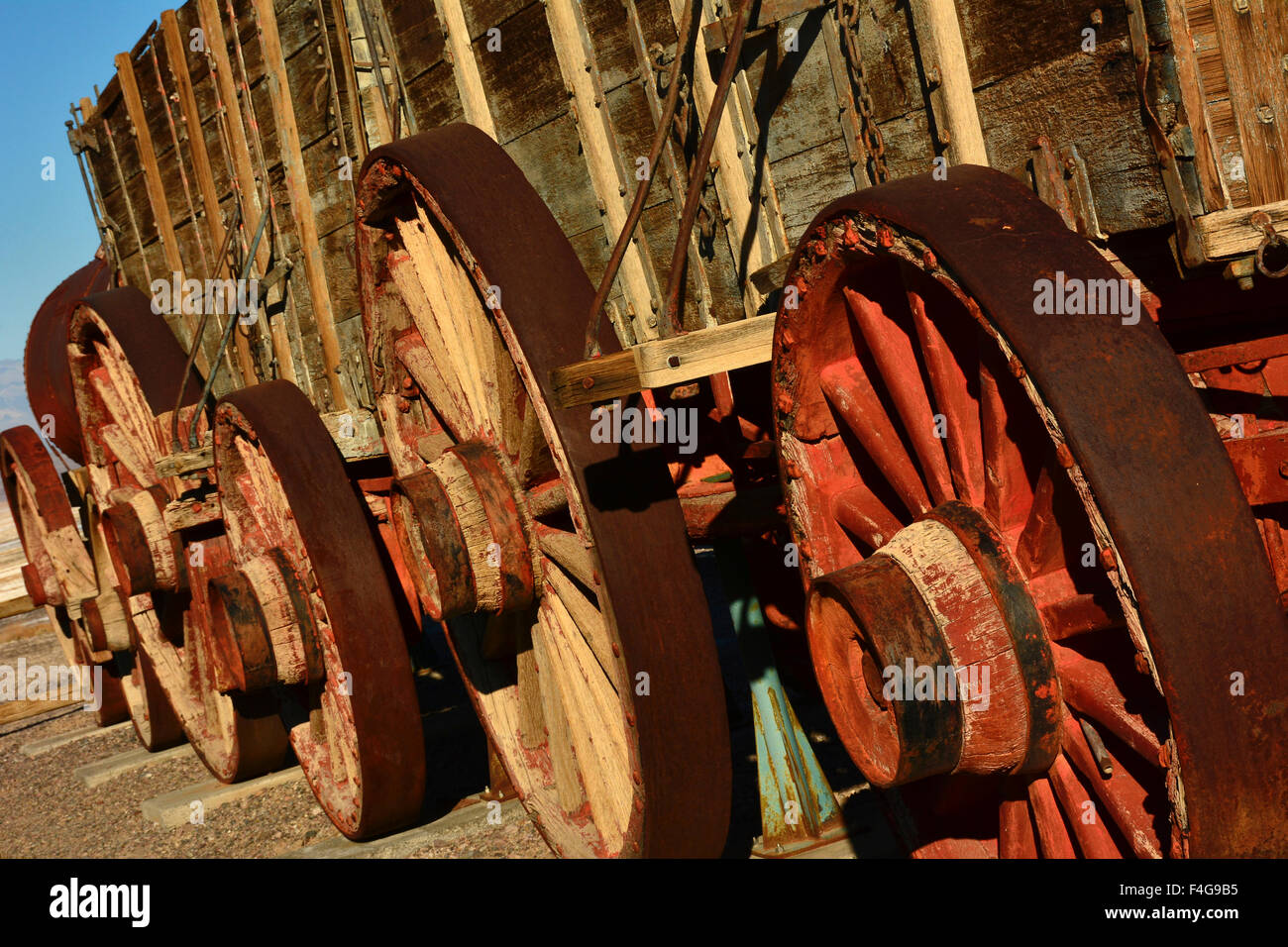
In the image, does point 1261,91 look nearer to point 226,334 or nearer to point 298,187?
point 298,187

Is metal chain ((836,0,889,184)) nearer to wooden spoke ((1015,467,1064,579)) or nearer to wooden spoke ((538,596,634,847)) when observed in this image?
wooden spoke ((1015,467,1064,579))

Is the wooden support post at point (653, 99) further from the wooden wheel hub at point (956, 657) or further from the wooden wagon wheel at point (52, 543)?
the wooden wagon wheel at point (52, 543)

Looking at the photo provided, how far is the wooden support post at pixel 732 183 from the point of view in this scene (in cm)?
241

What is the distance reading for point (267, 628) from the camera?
11.1 ft

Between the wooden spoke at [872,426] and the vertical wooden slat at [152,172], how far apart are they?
392cm

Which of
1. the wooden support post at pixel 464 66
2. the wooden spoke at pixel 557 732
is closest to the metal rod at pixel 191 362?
the wooden support post at pixel 464 66

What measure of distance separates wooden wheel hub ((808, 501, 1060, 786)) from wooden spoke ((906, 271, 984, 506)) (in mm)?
92

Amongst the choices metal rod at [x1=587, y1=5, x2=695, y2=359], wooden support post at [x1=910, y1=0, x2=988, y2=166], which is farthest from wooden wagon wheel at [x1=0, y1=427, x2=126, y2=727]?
wooden support post at [x1=910, y1=0, x2=988, y2=166]

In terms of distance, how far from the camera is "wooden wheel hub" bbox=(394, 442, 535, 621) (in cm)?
259

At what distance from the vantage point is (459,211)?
238 cm

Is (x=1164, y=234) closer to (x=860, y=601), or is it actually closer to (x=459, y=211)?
(x=860, y=601)
